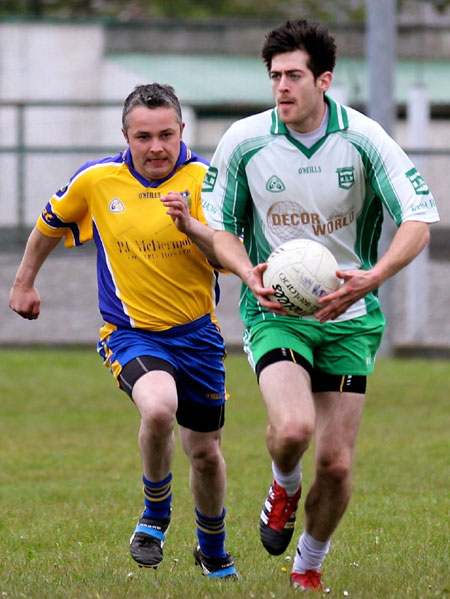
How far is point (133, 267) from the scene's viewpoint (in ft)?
19.6

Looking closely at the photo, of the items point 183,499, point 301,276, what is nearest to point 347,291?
point 301,276

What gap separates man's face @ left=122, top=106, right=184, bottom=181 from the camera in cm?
581

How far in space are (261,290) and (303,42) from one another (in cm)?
119

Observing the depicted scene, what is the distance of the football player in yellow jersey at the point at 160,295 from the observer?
5832 mm

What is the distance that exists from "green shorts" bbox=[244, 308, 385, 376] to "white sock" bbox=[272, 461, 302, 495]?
19.5 inches

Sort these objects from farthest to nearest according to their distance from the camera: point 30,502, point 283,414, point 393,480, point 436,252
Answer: point 436,252 → point 393,480 → point 30,502 → point 283,414

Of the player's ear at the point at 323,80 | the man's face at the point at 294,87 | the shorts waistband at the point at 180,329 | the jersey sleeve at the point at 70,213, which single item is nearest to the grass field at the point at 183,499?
the shorts waistband at the point at 180,329

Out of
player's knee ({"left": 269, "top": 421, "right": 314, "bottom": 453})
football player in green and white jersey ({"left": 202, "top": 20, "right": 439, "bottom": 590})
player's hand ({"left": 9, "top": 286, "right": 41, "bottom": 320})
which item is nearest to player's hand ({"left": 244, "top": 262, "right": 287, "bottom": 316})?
football player in green and white jersey ({"left": 202, "top": 20, "right": 439, "bottom": 590})

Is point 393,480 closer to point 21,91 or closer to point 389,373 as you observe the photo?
point 389,373

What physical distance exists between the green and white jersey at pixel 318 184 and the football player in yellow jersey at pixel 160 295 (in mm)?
377

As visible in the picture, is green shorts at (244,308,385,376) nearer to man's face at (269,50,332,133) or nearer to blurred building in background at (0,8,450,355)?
man's face at (269,50,332,133)

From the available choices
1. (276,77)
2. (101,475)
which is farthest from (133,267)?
(101,475)

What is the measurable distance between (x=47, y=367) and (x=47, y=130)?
596cm

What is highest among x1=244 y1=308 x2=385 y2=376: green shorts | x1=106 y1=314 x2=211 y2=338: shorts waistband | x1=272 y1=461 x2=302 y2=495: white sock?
x1=244 y1=308 x2=385 y2=376: green shorts
